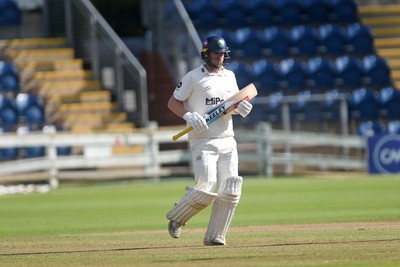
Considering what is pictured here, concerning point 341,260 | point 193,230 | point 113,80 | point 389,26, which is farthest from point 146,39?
point 341,260

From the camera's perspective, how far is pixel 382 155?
27234mm

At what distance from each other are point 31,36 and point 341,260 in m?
23.2

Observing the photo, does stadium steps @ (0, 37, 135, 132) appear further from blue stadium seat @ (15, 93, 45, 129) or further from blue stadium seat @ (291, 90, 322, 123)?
blue stadium seat @ (291, 90, 322, 123)

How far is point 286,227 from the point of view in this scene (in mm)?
13852

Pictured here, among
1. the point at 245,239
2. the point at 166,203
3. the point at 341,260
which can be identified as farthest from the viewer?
the point at 166,203

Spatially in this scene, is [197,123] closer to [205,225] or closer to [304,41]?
[205,225]

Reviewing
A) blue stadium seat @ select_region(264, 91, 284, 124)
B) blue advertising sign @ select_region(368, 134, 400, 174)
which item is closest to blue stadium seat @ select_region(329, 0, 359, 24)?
blue stadium seat @ select_region(264, 91, 284, 124)

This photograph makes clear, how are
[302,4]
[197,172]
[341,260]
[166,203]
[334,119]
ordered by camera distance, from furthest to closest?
1. [302,4]
2. [334,119]
3. [166,203]
4. [197,172]
5. [341,260]

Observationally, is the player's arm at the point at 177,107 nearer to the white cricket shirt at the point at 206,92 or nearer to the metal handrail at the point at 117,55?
the white cricket shirt at the point at 206,92

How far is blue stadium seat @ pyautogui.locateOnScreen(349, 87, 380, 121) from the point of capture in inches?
1215

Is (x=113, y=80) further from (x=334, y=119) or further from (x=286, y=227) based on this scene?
(x=286, y=227)

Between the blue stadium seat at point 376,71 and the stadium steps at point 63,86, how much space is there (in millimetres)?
7661

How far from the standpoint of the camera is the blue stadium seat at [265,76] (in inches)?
1226

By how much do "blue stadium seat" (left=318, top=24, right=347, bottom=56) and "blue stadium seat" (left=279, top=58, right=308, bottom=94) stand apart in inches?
72.2
